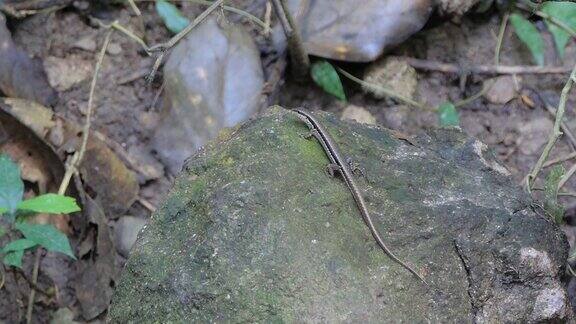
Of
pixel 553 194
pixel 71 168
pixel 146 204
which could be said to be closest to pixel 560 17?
pixel 553 194

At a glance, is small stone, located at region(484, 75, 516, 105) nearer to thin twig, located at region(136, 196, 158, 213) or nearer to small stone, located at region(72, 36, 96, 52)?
thin twig, located at region(136, 196, 158, 213)

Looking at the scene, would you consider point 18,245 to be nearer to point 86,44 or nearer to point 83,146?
point 83,146

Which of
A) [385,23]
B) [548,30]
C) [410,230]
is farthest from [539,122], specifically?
[410,230]

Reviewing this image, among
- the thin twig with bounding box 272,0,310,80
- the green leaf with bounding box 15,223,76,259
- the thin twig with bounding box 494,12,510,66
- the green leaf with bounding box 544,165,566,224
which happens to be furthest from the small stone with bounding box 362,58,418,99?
the green leaf with bounding box 15,223,76,259

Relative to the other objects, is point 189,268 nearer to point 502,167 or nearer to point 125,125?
point 502,167

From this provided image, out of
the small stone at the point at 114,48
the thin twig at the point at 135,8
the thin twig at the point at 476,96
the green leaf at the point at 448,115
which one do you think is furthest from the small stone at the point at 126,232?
the thin twig at the point at 476,96
